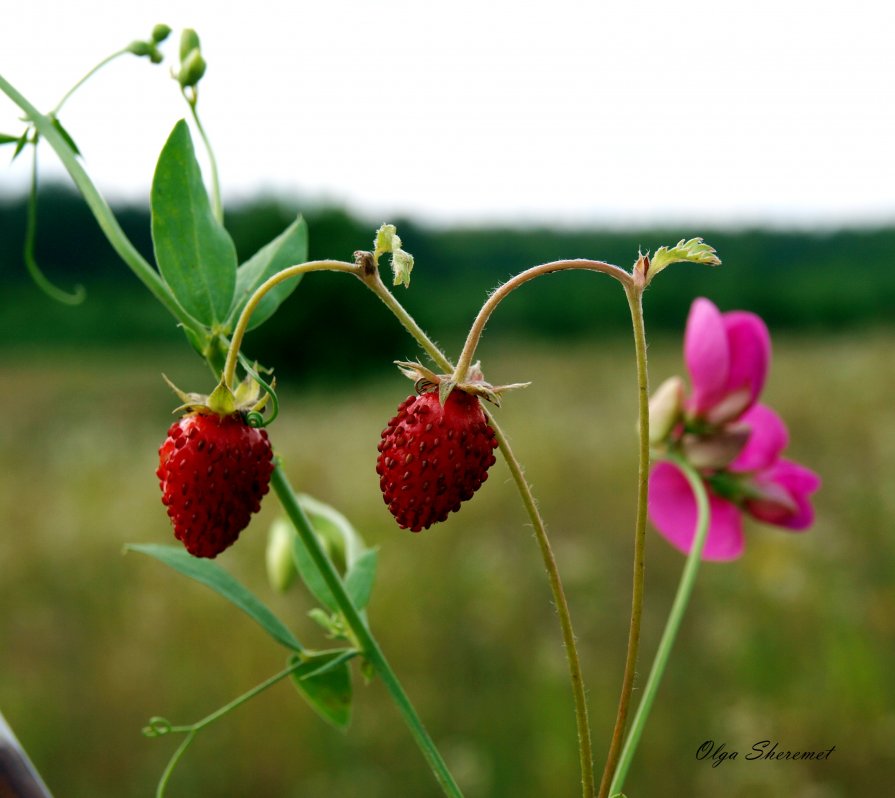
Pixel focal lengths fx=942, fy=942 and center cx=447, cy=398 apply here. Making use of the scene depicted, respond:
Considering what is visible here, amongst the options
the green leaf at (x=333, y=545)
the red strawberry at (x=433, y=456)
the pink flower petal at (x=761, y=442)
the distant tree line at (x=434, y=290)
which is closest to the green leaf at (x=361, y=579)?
the green leaf at (x=333, y=545)

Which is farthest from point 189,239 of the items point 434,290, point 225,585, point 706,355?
point 434,290

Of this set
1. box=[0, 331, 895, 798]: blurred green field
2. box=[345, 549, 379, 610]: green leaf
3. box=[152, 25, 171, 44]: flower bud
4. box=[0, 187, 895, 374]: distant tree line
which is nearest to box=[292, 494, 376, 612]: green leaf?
box=[345, 549, 379, 610]: green leaf

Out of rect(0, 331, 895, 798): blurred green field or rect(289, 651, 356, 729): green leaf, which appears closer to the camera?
rect(289, 651, 356, 729): green leaf

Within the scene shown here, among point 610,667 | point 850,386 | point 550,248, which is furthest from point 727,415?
point 550,248

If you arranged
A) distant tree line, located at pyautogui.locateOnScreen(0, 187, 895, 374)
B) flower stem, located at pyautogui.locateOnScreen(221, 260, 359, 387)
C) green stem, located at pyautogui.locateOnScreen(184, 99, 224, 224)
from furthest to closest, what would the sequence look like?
1. distant tree line, located at pyautogui.locateOnScreen(0, 187, 895, 374)
2. green stem, located at pyautogui.locateOnScreen(184, 99, 224, 224)
3. flower stem, located at pyautogui.locateOnScreen(221, 260, 359, 387)

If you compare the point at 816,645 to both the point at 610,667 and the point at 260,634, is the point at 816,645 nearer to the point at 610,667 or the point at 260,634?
the point at 610,667

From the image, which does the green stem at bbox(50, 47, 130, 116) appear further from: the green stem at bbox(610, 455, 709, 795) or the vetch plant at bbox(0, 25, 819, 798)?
the green stem at bbox(610, 455, 709, 795)

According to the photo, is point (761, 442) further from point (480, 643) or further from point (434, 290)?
point (434, 290)
